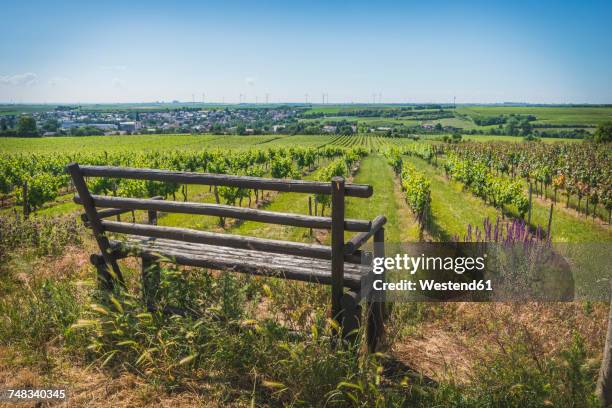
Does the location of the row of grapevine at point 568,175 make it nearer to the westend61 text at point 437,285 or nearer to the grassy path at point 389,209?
the grassy path at point 389,209

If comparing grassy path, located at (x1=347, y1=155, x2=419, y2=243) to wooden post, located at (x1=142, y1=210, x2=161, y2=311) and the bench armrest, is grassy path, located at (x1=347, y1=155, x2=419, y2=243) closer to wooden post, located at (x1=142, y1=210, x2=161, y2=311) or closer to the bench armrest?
the bench armrest

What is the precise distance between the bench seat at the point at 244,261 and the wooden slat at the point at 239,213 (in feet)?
1.34

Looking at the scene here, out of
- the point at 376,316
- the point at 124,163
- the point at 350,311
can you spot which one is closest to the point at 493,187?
the point at 376,316

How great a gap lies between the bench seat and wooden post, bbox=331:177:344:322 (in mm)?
114

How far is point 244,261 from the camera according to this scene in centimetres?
376

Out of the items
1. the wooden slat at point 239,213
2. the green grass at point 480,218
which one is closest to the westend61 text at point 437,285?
the wooden slat at point 239,213

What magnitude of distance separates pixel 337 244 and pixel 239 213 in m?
0.96

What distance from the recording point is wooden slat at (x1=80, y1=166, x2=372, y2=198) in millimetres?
3078

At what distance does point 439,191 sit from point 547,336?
91.9 feet

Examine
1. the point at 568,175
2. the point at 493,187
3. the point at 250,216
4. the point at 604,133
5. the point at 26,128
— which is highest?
the point at 26,128

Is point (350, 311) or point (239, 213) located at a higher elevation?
point (239, 213)

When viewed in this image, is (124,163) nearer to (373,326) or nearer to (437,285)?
A: (437,285)

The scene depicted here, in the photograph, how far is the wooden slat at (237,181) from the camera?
3.08 metres

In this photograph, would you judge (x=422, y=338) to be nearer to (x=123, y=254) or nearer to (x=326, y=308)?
(x=326, y=308)
